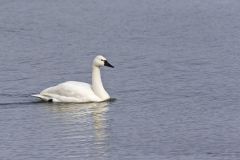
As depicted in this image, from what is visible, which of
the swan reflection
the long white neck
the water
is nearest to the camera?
the water

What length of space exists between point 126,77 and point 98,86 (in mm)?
1453

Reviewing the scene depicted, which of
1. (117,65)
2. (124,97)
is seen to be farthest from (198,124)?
(117,65)

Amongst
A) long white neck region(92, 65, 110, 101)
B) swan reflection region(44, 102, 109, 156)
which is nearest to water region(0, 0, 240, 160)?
swan reflection region(44, 102, 109, 156)

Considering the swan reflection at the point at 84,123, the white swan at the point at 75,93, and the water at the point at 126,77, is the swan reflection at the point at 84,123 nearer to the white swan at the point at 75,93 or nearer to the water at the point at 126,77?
the water at the point at 126,77

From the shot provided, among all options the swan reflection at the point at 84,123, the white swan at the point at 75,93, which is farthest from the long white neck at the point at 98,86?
the swan reflection at the point at 84,123

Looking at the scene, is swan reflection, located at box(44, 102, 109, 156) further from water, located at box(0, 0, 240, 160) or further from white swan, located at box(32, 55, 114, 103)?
white swan, located at box(32, 55, 114, 103)

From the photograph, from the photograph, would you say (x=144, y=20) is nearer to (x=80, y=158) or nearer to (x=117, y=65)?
(x=117, y=65)

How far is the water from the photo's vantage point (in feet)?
56.9

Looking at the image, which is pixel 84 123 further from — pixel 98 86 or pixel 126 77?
pixel 126 77

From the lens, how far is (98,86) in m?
21.8

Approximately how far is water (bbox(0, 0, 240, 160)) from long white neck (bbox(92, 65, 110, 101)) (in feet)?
0.82

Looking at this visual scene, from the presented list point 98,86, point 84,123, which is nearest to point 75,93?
point 98,86

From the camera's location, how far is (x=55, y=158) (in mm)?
16359

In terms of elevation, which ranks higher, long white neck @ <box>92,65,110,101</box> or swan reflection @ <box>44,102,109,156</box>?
long white neck @ <box>92,65,110,101</box>
